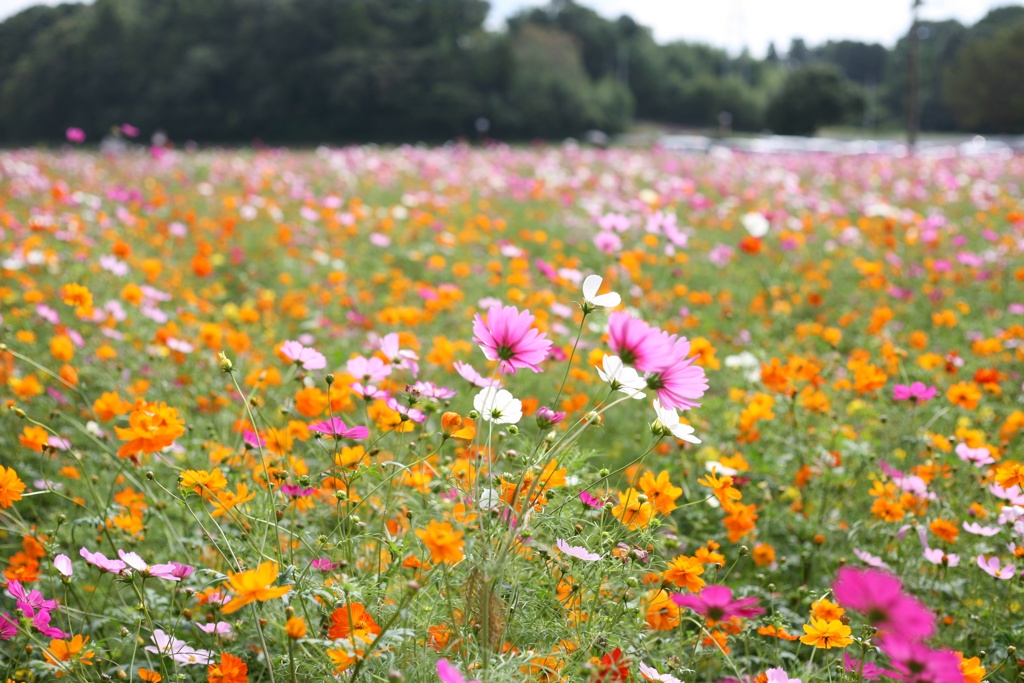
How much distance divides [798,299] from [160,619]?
11.5 ft

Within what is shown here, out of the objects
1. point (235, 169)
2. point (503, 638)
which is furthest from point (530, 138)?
point (503, 638)

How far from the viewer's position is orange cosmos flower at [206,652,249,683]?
1118 mm

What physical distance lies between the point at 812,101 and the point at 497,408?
3335cm

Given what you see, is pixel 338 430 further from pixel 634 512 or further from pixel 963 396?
pixel 963 396

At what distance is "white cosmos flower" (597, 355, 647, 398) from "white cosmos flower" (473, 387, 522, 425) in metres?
0.15

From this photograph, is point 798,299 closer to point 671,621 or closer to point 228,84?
point 671,621

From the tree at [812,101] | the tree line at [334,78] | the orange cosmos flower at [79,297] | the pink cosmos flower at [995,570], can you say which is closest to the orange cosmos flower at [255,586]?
the orange cosmos flower at [79,297]

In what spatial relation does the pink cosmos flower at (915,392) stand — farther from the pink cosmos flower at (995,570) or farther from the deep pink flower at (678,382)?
the deep pink flower at (678,382)

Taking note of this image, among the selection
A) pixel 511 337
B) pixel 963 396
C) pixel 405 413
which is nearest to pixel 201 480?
pixel 405 413

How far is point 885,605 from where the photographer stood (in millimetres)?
623

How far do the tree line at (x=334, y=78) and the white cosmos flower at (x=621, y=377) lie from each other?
26.5 metres

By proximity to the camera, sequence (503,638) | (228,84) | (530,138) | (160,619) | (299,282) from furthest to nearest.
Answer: (228,84)
(530,138)
(299,282)
(160,619)
(503,638)

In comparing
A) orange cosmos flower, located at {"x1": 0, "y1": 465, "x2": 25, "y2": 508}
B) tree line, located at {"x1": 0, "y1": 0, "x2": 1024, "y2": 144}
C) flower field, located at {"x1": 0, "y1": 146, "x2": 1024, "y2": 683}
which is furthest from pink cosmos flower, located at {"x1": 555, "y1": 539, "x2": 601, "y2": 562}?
tree line, located at {"x1": 0, "y1": 0, "x2": 1024, "y2": 144}

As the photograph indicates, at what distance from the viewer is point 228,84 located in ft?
98.0
